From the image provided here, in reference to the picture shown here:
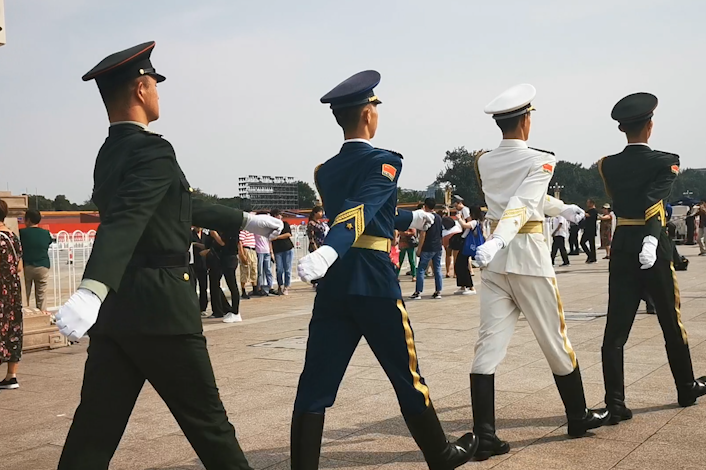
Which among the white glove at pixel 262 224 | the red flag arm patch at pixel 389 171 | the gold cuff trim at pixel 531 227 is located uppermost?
the red flag arm patch at pixel 389 171

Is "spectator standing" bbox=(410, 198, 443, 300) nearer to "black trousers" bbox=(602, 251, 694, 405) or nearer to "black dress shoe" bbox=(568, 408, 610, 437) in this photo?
"black trousers" bbox=(602, 251, 694, 405)

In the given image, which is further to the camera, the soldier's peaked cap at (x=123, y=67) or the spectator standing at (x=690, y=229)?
the spectator standing at (x=690, y=229)

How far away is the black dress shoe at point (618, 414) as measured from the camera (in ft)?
17.1

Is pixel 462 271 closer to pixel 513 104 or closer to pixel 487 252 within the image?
pixel 513 104

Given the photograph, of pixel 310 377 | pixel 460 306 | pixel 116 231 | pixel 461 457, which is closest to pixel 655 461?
pixel 461 457

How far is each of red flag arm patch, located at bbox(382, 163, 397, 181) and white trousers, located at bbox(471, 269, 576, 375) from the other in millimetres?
1247

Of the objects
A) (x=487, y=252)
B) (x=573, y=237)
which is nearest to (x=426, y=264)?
(x=487, y=252)

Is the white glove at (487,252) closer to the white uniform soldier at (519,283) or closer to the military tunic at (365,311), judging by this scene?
the white uniform soldier at (519,283)

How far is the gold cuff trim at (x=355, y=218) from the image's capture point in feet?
12.3

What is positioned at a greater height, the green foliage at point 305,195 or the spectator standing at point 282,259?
the green foliage at point 305,195

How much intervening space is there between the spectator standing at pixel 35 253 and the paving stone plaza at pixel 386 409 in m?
1.85

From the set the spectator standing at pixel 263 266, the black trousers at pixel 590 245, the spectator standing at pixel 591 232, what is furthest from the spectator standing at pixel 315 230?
the black trousers at pixel 590 245

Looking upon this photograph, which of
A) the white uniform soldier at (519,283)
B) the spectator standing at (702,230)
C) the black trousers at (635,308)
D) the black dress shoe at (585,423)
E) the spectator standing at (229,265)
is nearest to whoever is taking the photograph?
the white uniform soldier at (519,283)

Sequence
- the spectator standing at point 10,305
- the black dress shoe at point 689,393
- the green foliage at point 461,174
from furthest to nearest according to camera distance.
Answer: the green foliage at point 461,174 < the spectator standing at point 10,305 < the black dress shoe at point 689,393
